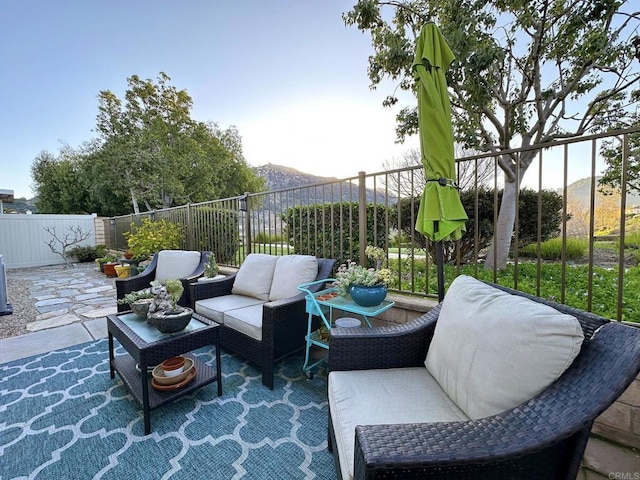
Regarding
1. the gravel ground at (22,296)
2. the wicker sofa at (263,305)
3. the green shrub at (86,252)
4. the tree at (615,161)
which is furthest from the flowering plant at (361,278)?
the green shrub at (86,252)

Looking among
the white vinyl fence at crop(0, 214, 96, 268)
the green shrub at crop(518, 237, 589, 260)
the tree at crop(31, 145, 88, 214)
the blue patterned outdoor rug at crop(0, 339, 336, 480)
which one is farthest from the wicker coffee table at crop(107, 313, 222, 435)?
the tree at crop(31, 145, 88, 214)

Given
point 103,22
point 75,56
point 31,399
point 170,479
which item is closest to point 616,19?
point 170,479

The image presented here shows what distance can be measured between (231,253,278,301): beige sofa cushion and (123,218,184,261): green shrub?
3386 millimetres

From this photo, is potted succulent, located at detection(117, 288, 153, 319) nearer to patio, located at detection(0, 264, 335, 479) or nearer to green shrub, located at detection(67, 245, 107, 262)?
patio, located at detection(0, 264, 335, 479)

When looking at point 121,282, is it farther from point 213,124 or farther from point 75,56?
point 213,124

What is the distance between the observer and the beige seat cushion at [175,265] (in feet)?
12.1

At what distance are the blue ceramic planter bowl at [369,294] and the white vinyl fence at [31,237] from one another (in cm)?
1232

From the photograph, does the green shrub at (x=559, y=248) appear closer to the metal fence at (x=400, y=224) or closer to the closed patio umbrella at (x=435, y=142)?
the metal fence at (x=400, y=224)

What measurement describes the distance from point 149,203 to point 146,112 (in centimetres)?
416

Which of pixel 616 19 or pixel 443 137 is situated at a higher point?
pixel 616 19

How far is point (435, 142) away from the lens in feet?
5.89

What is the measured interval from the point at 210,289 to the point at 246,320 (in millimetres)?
912

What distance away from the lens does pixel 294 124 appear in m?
6.23

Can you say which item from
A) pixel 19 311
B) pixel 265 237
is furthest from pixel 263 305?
pixel 19 311
